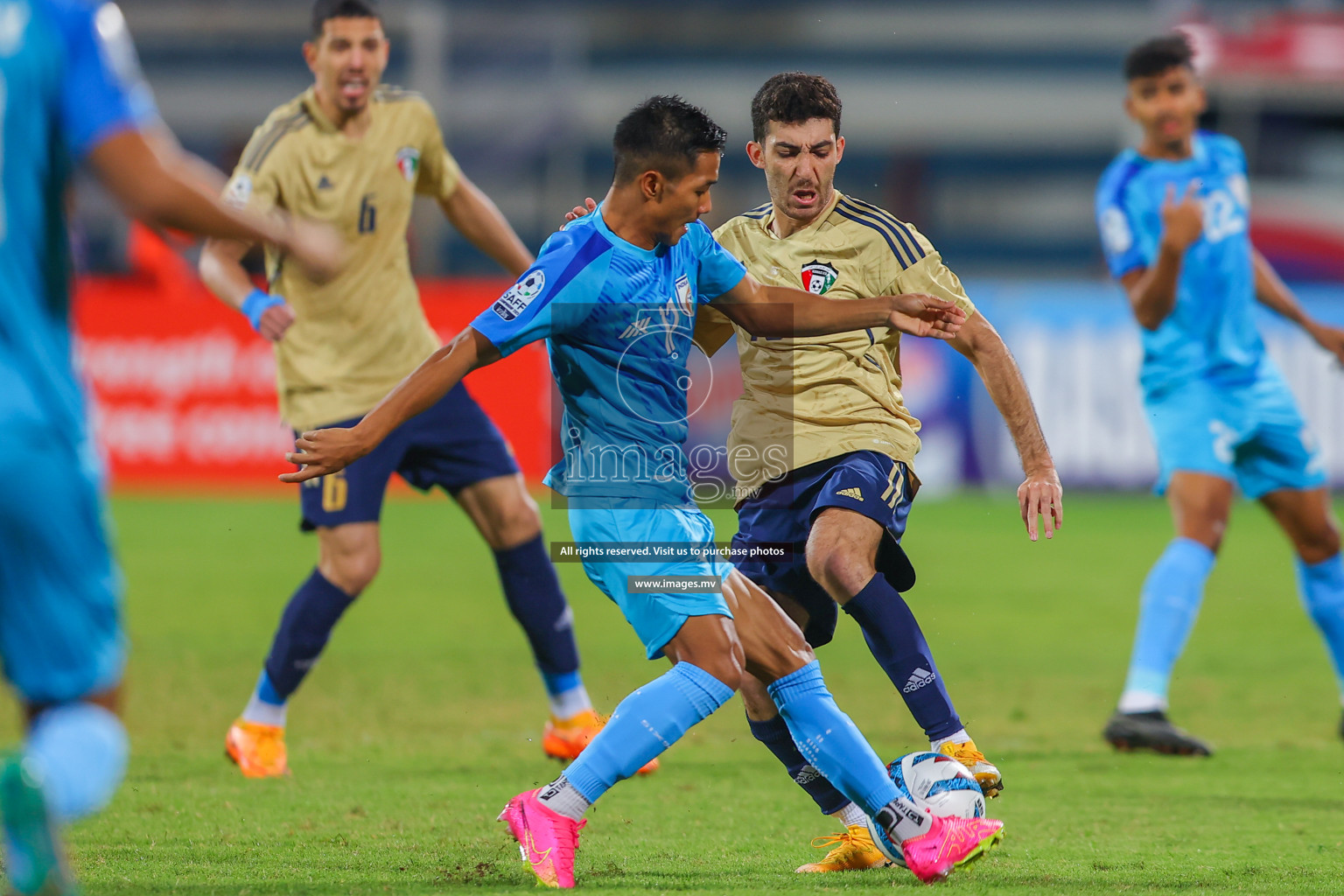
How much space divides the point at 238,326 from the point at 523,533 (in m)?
9.35

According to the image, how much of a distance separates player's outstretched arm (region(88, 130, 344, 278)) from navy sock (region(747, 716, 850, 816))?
6.88ft

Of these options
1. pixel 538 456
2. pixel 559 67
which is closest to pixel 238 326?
pixel 538 456

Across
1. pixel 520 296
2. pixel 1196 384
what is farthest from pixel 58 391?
pixel 1196 384

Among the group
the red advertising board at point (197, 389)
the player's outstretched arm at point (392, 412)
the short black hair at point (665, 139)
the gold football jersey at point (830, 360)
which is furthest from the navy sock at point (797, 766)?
the red advertising board at point (197, 389)

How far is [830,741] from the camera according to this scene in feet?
13.0

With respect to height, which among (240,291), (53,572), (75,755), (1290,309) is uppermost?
(1290,309)

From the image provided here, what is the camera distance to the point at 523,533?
5730 mm

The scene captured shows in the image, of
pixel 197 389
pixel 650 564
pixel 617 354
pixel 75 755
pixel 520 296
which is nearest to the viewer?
pixel 75 755

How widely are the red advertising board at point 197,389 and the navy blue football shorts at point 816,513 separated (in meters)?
9.65

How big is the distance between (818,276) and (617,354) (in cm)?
84

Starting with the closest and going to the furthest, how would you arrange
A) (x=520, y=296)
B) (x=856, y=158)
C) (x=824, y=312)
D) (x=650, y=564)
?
(x=520, y=296), (x=650, y=564), (x=824, y=312), (x=856, y=158)

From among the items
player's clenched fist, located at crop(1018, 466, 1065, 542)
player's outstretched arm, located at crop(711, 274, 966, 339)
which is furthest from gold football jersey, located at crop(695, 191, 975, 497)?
player's clenched fist, located at crop(1018, 466, 1065, 542)

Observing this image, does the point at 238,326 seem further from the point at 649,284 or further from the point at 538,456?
the point at 649,284

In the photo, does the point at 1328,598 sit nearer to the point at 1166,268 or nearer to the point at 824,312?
the point at 1166,268
